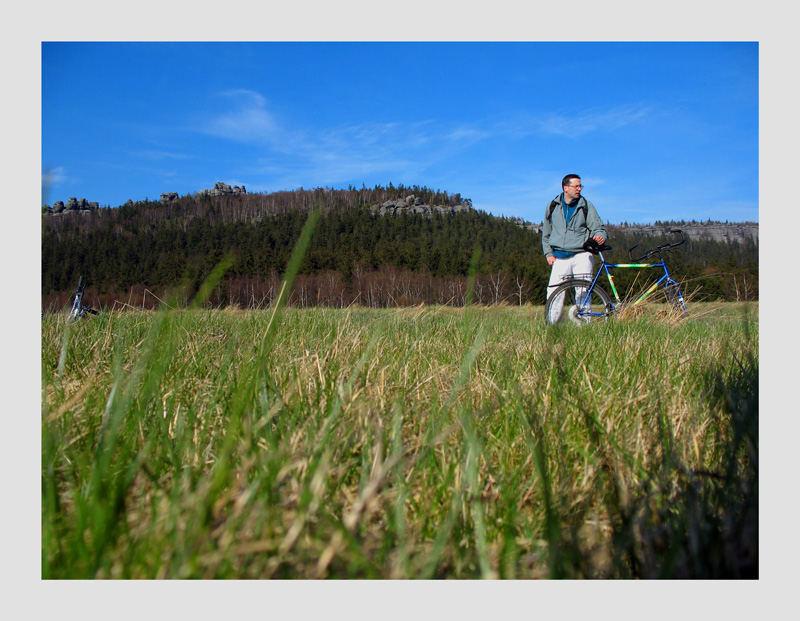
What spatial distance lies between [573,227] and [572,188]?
437mm

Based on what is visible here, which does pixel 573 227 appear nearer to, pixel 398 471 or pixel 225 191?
pixel 398 471

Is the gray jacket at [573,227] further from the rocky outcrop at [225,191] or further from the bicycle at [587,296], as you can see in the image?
the rocky outcrop at [225,191]

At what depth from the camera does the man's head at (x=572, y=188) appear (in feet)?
17.7

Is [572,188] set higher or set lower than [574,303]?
higher

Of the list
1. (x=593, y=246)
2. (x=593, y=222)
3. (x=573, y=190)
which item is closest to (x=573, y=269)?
(x=593, y=246)

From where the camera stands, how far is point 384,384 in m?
1.56

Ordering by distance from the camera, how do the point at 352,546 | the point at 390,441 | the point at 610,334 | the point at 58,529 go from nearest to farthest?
the point at 352,546 → the point at 58,529 → the point at 390,441 → the point at 610,334

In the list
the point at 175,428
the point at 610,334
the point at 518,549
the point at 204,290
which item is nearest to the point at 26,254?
the point at 175,428

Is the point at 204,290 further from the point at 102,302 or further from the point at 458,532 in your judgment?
the point at 102,302

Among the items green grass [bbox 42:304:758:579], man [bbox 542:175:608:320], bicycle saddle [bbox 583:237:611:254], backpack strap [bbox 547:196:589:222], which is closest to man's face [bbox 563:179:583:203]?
man [bbox 542:175:608:320]

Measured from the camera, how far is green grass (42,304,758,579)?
77 cm

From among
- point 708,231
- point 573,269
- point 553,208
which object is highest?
point 708,231

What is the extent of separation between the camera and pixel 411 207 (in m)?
80.6

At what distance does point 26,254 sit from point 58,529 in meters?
0.82
